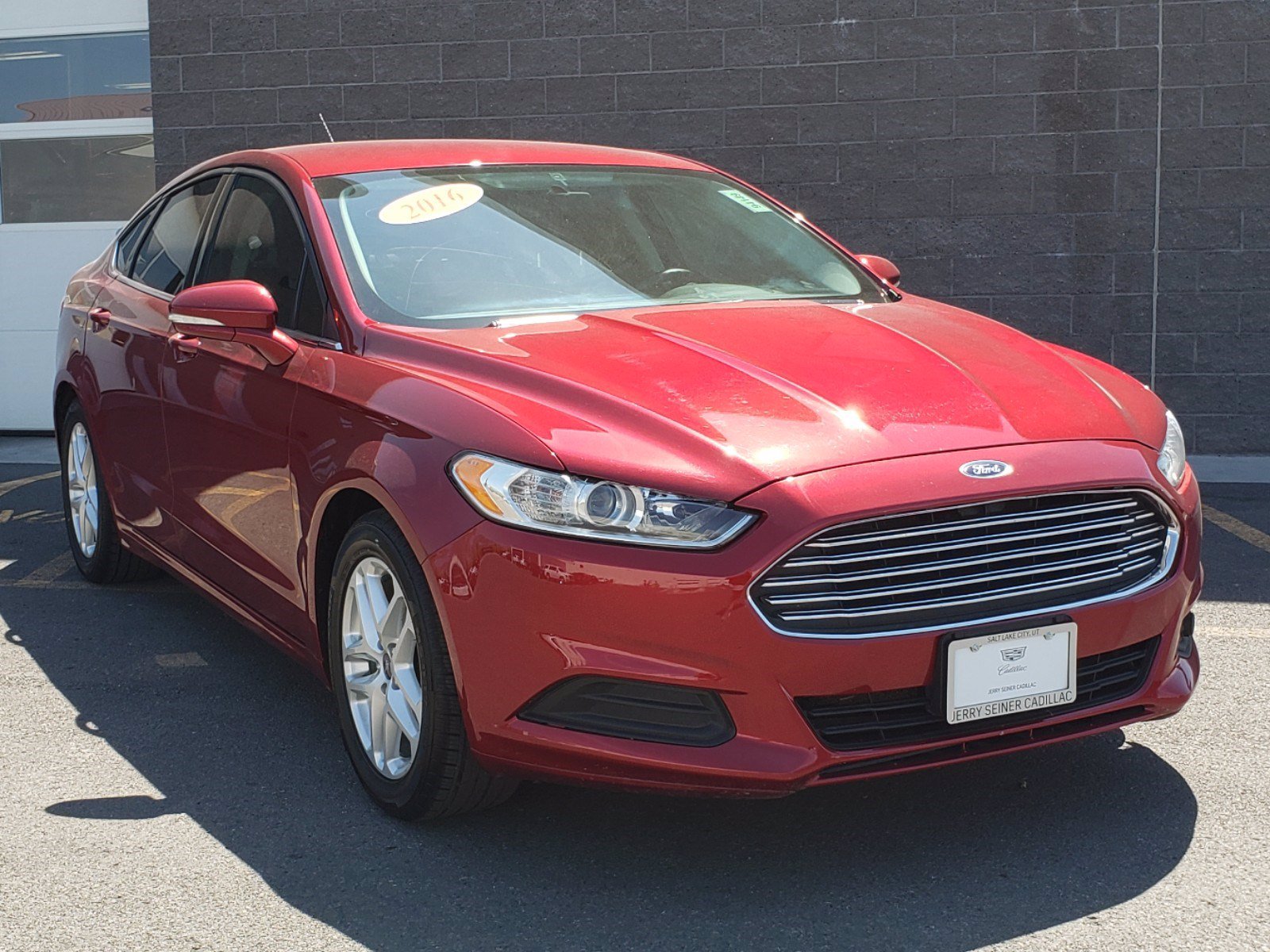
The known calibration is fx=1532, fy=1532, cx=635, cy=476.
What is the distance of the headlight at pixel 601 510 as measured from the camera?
109 inches

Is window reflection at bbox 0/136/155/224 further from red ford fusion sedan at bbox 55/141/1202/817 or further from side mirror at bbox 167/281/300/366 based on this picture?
side mirror at bbox 167/281/300/366

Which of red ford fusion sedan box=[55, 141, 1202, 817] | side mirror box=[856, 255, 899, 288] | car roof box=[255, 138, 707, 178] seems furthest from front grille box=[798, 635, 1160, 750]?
car roof box=[255, 138, 707, 178]

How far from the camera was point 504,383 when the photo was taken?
10.4 feet

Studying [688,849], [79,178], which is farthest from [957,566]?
[79,178]

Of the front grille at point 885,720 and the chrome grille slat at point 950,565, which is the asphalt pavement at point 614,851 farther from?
the chrome grille slat at point 950,565

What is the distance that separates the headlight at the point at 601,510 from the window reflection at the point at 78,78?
7.46 m

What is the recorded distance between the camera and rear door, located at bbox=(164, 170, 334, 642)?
372 cm

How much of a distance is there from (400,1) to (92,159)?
7.36 feet

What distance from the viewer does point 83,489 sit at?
5.61 metres

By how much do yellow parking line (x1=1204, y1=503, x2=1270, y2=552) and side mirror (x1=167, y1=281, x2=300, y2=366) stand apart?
13.1 ft

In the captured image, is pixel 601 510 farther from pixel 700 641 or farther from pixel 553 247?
pixel 553 247

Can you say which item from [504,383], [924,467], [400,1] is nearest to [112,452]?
[504,383]

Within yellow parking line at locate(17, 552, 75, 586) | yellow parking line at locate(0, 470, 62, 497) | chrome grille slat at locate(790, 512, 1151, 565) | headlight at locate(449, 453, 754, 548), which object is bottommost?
yellow parking line at locate(0, 470, 62, 497)

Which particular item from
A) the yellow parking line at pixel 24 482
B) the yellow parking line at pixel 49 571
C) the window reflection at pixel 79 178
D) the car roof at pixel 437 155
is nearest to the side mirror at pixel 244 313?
the car roof at pixel 437 155
